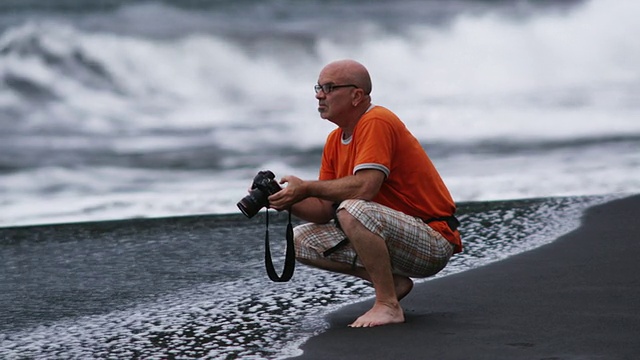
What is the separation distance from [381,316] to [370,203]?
1.41 ft

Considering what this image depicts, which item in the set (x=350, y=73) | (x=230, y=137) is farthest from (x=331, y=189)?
(x=230, y=137)

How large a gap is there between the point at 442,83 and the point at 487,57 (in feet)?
4.84

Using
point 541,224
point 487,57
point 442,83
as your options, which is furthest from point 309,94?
point 541,224

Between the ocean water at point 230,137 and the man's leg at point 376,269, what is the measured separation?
0.93ft

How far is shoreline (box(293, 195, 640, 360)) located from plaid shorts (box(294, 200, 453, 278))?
0.23m

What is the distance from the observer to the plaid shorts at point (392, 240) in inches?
160

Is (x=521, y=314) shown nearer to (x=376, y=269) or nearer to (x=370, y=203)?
(x=376, y=269)

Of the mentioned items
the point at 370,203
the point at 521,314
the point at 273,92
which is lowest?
the point at 521,314

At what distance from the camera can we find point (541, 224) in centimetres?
689

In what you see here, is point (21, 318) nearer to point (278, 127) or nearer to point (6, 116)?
point (278, 127)

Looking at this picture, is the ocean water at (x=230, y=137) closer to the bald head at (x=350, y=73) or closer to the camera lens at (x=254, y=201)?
the camera lens at (x=254, y=201)

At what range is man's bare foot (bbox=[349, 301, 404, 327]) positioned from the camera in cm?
414

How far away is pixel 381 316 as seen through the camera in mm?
4152

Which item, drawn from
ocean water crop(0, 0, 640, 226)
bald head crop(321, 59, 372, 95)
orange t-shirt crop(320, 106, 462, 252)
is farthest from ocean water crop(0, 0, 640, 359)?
bald head crop(321, 59, 372, 95)
